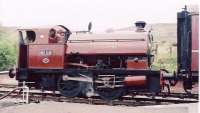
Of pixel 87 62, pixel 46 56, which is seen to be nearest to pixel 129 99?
pixel 87 62

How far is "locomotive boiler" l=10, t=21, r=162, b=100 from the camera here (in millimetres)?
15398

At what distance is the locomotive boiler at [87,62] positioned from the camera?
15398 mm

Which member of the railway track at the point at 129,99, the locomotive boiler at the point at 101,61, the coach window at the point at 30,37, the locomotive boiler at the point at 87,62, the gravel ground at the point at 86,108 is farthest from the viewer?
the coach window at the point at 30,37

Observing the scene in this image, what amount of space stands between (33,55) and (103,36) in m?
2.97

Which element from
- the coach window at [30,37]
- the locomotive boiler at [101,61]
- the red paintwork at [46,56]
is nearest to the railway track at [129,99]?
the locomotive boiler at [101,61]

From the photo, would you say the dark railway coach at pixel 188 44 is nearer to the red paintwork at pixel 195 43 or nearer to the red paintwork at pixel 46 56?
the red paintwork at pixel 195 43

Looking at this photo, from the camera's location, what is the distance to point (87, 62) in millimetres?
16453

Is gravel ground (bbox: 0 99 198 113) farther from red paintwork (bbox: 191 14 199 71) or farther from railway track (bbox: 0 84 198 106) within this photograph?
red paintwork (bbox: 191 14 199 71)

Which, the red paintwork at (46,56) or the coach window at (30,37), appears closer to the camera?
the red paintwork at (46,56)

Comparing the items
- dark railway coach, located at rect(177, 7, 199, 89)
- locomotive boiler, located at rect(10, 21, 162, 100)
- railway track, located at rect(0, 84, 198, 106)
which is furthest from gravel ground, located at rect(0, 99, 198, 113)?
dark railway coach, located at rect(177, 7, 199, 89)

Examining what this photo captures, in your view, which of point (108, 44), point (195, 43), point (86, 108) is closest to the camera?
point (86, 108)

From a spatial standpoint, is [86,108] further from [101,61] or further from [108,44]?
[108,44]

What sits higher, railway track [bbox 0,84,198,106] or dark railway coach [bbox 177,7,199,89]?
dark railway coach [bbox 177,7,199,89]

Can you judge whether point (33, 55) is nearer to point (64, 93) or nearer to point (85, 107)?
point (64, 93)
